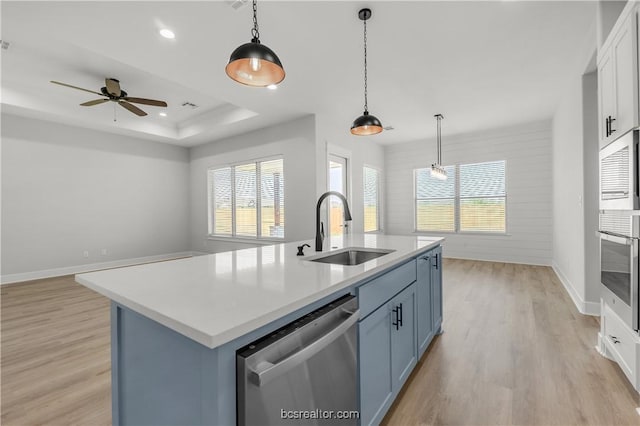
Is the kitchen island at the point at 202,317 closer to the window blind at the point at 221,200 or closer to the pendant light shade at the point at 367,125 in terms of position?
the pendant light shade at the point at 367,125

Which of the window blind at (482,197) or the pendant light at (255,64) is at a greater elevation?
the pendant light at (255,64)

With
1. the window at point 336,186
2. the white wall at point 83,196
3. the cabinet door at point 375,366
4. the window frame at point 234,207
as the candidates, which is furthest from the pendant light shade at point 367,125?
the white wall at point 83,196

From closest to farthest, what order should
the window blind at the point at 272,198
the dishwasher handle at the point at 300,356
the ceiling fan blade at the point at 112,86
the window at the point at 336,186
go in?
1. the dishwasher handle at the point at 300,356
2. the ceiling fan blade at the point at 112,86
3. the window at the point at 336,186
4. the window blind at the point at 272,198

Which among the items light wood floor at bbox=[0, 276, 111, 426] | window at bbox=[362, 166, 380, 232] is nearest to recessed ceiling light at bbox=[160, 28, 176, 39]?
light wood floor at bbox=[0, 276, 111, 426]

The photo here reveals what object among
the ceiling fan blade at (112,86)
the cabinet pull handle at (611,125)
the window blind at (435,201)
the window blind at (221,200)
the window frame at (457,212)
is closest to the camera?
the cabinet pull handle at (611,125)

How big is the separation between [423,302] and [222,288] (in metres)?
1.66

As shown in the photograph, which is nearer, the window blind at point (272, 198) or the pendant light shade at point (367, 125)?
the pendant light shade at point (367, 125)

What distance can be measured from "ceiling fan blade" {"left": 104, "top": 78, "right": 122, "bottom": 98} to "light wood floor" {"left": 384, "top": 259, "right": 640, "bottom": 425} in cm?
486

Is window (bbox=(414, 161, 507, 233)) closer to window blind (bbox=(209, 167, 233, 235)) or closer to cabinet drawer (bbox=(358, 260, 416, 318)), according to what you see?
window blind (bbox=(209, 167, 233, 235))

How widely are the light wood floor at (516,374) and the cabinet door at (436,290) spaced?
175 millimetres

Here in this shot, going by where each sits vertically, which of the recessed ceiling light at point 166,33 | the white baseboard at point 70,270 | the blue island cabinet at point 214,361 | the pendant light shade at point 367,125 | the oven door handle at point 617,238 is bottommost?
the white baseboard at point 70,270

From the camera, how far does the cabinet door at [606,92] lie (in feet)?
6.77

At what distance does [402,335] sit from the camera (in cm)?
180

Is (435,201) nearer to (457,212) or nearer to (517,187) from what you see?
(457,212)
